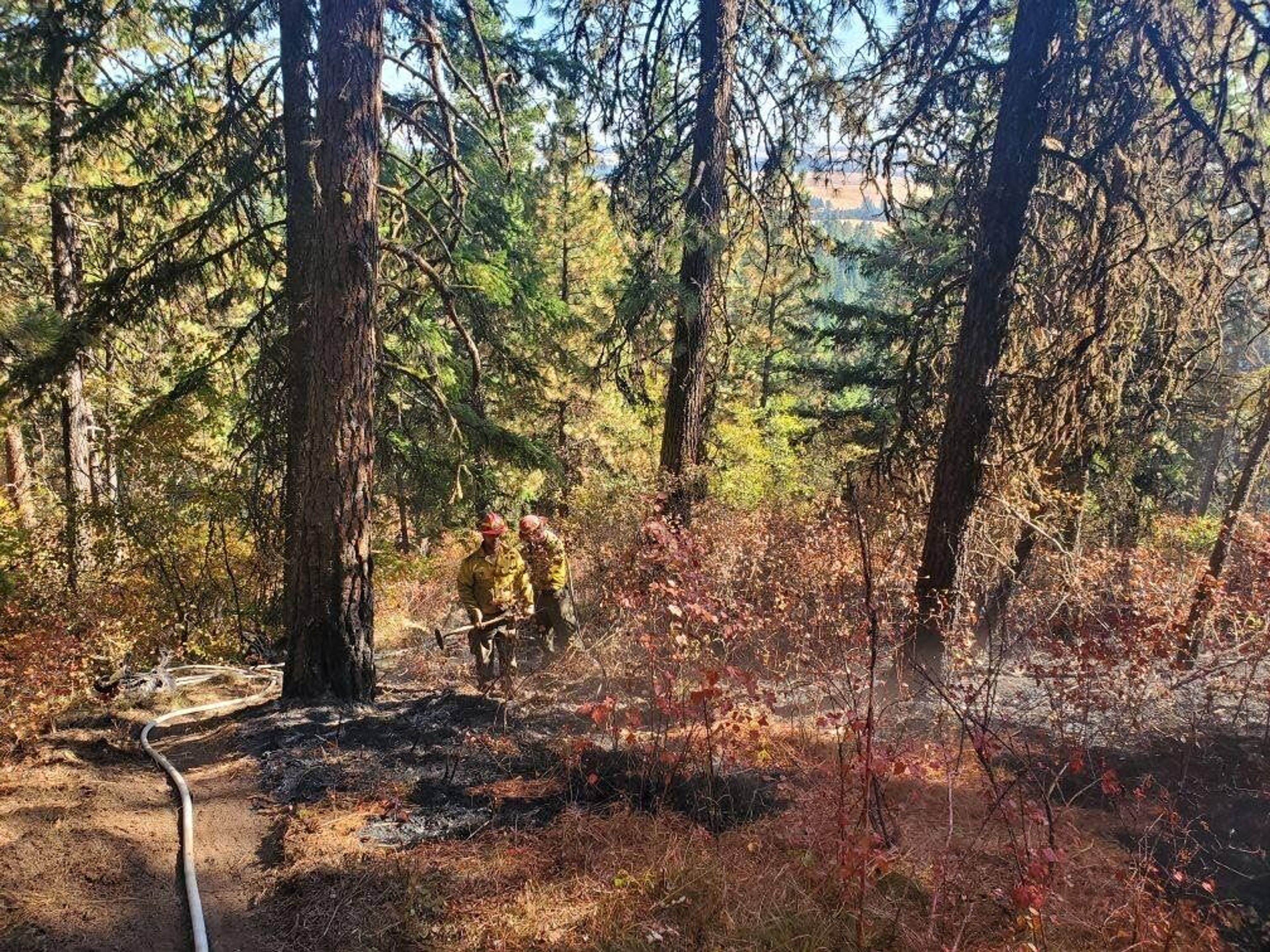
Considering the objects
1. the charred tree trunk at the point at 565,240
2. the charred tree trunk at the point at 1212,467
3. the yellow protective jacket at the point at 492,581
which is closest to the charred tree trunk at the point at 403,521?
the charred tree trunk at the point at 565,240

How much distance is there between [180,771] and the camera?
16.0ft

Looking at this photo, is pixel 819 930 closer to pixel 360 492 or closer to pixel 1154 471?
pixel 360 492

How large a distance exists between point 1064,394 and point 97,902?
26.9 feet

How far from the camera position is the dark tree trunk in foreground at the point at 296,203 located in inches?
264

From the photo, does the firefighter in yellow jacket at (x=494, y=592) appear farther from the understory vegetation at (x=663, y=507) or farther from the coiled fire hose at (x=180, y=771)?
the coiled fire hose at (x=180, y=771)

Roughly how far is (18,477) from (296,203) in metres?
9.46

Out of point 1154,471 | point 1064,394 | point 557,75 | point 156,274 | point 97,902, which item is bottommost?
point 97,902

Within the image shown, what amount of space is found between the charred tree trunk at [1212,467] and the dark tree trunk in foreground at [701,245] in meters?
23.2

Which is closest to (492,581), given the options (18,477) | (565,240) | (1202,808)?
(1202,808)

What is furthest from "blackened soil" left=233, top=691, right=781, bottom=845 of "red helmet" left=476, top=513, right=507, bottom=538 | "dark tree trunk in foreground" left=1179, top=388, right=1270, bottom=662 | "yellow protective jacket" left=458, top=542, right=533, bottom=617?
"dark tree trunk in foreground" left=1179, top=388, right=1270, bottom=662

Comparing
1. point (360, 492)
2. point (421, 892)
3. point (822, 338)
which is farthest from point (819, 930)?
point (822, 338)

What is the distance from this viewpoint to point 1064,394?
6516 mm

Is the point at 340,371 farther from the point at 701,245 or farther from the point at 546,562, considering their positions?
the point at 701,245

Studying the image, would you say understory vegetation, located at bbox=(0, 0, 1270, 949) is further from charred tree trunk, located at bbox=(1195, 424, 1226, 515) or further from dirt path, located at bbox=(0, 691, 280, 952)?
charred tree trunk, located at bbox=(1195, 424, 1226, 515)
